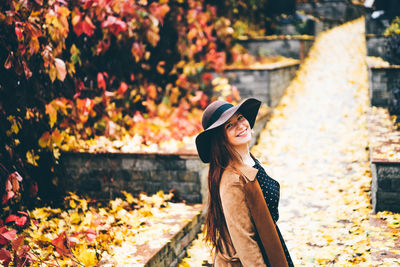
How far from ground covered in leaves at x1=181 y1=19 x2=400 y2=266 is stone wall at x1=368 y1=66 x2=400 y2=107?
49 cm

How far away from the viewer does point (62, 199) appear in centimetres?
524

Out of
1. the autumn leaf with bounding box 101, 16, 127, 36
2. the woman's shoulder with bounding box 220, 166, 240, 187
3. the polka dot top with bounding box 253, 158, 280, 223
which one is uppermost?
the autumn leaf with bounding box 101, 16, 127, 36

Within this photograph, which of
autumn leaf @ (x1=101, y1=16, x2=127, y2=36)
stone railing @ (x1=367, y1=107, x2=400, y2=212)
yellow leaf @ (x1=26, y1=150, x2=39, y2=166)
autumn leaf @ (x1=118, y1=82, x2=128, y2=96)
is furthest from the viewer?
autumn leaf @ (x1=118, y1=82, x2=128, y2=96)

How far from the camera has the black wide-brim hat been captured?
2320 mm

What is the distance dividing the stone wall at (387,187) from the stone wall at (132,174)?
2033 millimetres

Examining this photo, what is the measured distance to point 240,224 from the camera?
221cm

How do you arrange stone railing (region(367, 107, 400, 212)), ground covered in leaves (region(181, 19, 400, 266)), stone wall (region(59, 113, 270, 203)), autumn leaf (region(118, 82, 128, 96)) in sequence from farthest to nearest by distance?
autumn leaf (region(118, 82, 128, 96)) < stone wall (region(59, 113, 270, 203)) < stone railing (region(367, 107, 400, 212)) < ground covered in leaves (region(181, 19, 400, 266))

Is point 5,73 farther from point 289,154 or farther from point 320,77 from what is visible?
point 320,77

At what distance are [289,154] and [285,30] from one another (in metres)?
7.22

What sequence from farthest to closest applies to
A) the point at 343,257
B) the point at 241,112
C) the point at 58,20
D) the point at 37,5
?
the point at 58,20 → the point at 37,5 → the point at 343,257 → the point at 241,112

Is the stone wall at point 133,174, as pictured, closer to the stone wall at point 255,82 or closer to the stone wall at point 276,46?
the stone wall at point 255,82

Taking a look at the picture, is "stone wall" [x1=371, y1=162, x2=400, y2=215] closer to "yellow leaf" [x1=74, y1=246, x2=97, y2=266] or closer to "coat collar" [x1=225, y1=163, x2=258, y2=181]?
"coat collar" [x1=225, y1=163, x2=258, y2=181]

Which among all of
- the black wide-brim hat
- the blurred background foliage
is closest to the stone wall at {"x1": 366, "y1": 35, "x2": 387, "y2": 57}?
the blurred background foliage

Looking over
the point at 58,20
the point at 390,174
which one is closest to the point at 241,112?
the point at 390,174
